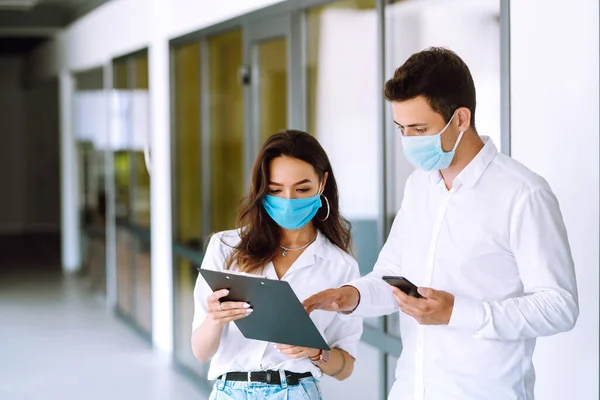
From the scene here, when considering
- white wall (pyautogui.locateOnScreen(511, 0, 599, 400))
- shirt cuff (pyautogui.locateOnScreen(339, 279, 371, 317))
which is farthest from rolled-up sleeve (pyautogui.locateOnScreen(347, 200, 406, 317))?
white wall (pyautogui.locateOnScreen(511, 0, 599, 400))

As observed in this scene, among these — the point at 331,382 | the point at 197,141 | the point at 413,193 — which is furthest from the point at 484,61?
the point at 197,141

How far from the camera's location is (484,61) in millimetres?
3449

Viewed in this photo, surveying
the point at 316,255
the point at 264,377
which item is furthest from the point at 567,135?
the point at 264,377

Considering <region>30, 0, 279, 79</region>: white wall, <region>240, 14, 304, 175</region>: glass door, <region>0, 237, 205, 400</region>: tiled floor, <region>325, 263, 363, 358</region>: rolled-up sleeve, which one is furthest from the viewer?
<region>0, 237, 205, 400</region>: tiled floor

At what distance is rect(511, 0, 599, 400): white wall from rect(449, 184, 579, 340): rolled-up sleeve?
616mm

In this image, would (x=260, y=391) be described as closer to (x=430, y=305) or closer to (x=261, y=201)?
(x=261, y=201)

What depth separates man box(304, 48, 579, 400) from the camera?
7.10ft

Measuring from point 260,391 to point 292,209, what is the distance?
1.78 ft

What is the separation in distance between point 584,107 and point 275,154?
931 mm

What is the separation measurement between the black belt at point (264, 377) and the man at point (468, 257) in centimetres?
37

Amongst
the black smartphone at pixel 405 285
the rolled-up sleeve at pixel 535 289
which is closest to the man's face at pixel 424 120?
the rolled-up sleeve at pixel 535 289

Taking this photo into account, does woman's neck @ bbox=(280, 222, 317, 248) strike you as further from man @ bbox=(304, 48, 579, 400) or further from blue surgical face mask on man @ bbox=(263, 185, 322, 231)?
man @ bbox=(304, 48, 579, 400)

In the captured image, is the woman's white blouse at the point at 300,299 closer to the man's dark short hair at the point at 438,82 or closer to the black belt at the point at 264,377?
the black belt at the point at 264,377

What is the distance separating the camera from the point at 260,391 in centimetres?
274
